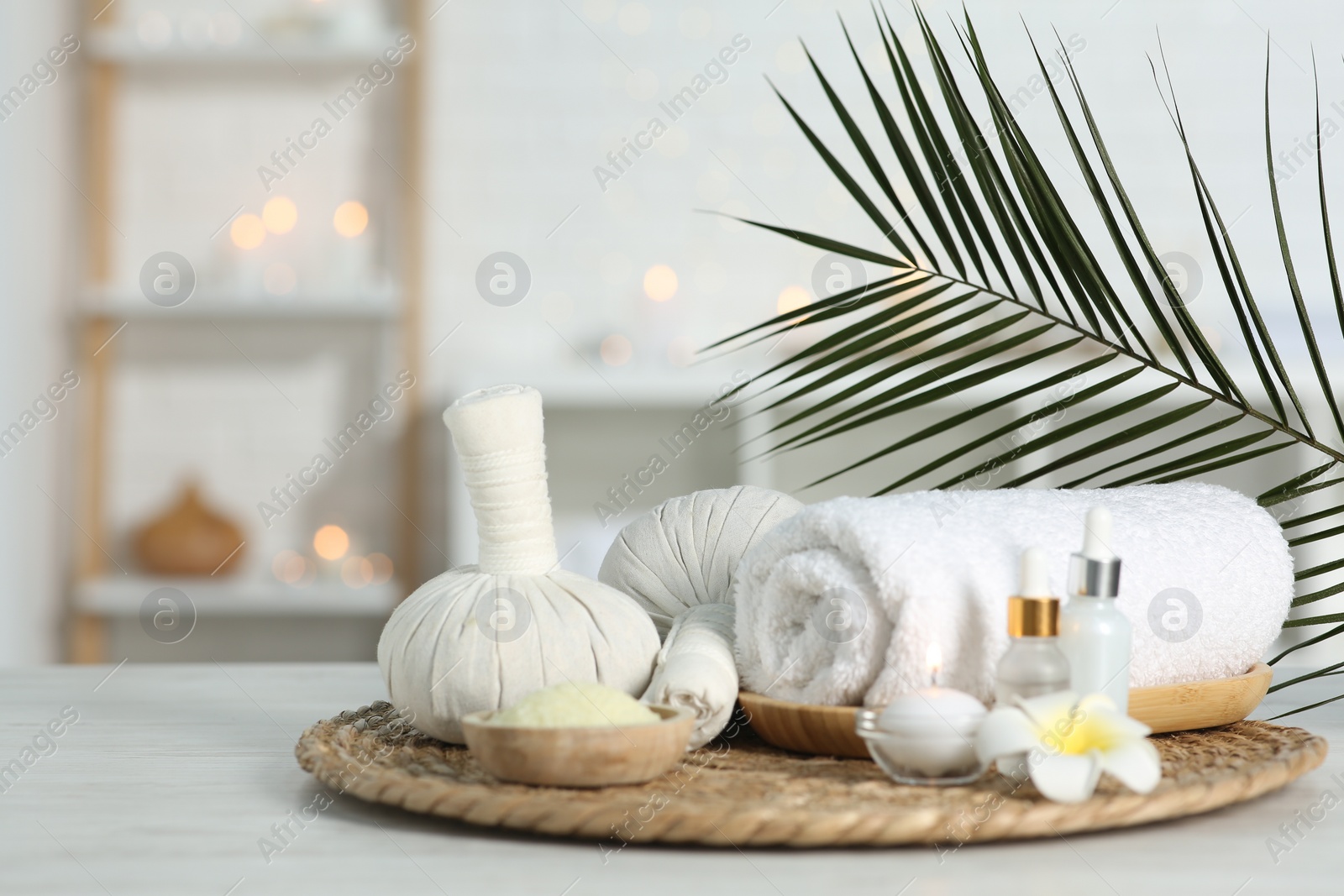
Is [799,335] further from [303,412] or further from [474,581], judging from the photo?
[474,581]

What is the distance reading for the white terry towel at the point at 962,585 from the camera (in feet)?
2.01

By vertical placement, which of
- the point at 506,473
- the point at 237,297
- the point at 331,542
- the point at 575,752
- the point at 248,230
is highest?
the point at 248,230

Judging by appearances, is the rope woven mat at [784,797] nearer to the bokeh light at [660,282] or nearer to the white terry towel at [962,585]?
the white terry towel at [962,585]

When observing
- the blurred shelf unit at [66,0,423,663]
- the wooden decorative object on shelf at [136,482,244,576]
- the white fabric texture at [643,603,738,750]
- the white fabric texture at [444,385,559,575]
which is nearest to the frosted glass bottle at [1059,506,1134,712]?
the white fabric texture at [643,603,738,750]

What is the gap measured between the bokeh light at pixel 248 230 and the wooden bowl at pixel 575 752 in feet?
7.53

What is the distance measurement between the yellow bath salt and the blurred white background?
2.05 metres

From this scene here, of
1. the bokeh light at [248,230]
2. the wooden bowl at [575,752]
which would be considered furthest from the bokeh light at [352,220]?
the wooden bowl at [575,752]

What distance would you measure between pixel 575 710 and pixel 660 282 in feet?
7.03

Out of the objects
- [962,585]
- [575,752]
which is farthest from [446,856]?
[962,585]

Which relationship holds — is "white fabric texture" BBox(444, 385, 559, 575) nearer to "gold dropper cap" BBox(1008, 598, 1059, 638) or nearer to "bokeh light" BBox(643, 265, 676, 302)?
"gold dropper cap" BBox(1008, 598, 1059, 638)

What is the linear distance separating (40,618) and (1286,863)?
259 cm

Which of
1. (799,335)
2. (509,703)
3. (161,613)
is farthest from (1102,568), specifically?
(161,613)

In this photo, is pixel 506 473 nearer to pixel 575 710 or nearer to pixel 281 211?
pixel 575 710

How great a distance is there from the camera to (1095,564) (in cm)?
59
